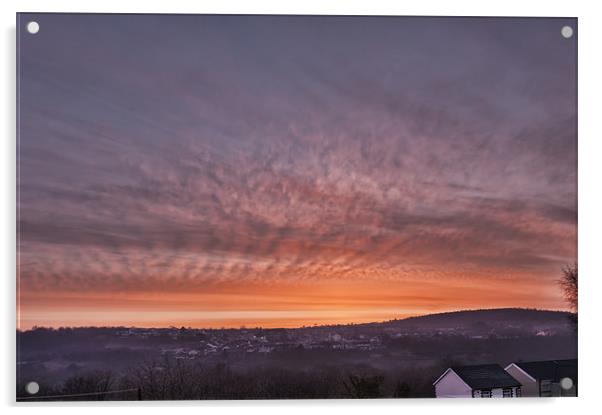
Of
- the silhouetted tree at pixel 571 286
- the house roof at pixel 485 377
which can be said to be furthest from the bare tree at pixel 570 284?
the house roof at pixel 485 377

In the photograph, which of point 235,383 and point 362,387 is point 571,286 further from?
point 235,383

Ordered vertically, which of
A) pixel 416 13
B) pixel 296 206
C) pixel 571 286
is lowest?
pixel 571 286

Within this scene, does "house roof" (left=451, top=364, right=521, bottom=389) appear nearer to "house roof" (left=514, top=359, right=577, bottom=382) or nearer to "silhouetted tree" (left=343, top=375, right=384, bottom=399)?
"house roof" (left=514, top=359, right=577, bottom=382)

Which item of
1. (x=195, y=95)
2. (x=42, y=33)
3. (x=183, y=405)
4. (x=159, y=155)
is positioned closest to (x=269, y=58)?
(x=195, y=95)

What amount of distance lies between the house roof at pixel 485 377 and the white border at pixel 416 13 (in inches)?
2.8

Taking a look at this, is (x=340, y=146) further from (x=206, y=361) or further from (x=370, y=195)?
(x=206, y=361)

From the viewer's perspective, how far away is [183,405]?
2711 millimetres

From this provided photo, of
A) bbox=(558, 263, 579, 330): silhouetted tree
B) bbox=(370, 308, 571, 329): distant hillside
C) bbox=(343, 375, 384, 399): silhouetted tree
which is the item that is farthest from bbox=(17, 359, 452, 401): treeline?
bbox=(558, 263, 579, 330): silhouetted tree

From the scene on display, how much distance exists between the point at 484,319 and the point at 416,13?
4.12 ft

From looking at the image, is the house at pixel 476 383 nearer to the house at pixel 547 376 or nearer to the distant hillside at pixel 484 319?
the house at pixel 547 376

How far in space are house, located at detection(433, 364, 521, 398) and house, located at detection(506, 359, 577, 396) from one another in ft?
0.11

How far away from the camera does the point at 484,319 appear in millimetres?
2771

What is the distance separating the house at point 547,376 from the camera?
2.74 metres

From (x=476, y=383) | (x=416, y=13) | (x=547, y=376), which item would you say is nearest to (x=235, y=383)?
(x=476, y=383)
